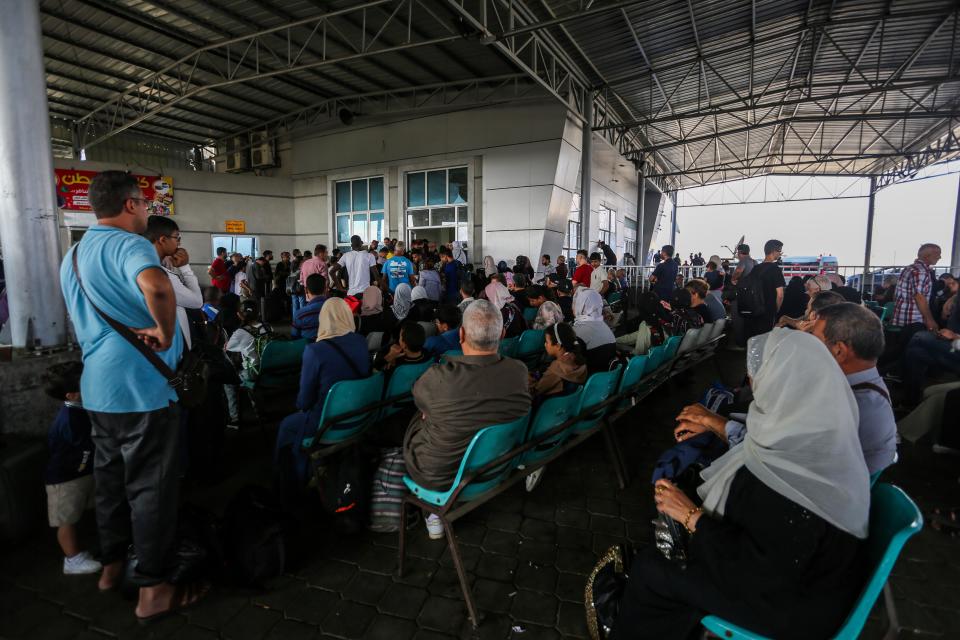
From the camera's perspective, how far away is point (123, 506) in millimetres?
1925

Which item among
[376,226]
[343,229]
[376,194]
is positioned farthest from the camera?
[343,229]

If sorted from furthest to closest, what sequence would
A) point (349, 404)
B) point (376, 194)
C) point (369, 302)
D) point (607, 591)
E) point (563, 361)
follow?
point (376, 194), point (369, 302), point (563, 361), point (349, 404), point (607, 591)

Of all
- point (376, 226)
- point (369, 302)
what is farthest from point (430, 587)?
point (376, 226)

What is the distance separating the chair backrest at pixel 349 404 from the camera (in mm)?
2456

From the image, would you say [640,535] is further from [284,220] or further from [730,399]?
[284,220]

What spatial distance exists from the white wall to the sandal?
14375 mm

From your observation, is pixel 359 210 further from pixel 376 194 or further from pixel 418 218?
pixel 418 218

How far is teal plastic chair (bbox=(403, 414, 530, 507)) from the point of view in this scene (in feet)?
6.20

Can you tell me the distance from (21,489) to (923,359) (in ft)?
23.8

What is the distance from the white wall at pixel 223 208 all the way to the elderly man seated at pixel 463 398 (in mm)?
14734

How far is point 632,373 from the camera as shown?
322 cm

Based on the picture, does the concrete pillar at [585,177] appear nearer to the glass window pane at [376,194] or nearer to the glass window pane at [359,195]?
the glass window pane at [376,194]

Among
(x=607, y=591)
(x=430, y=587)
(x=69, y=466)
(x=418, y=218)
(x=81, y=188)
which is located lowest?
(x=430, y=587)

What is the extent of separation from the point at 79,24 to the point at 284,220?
7302mm
